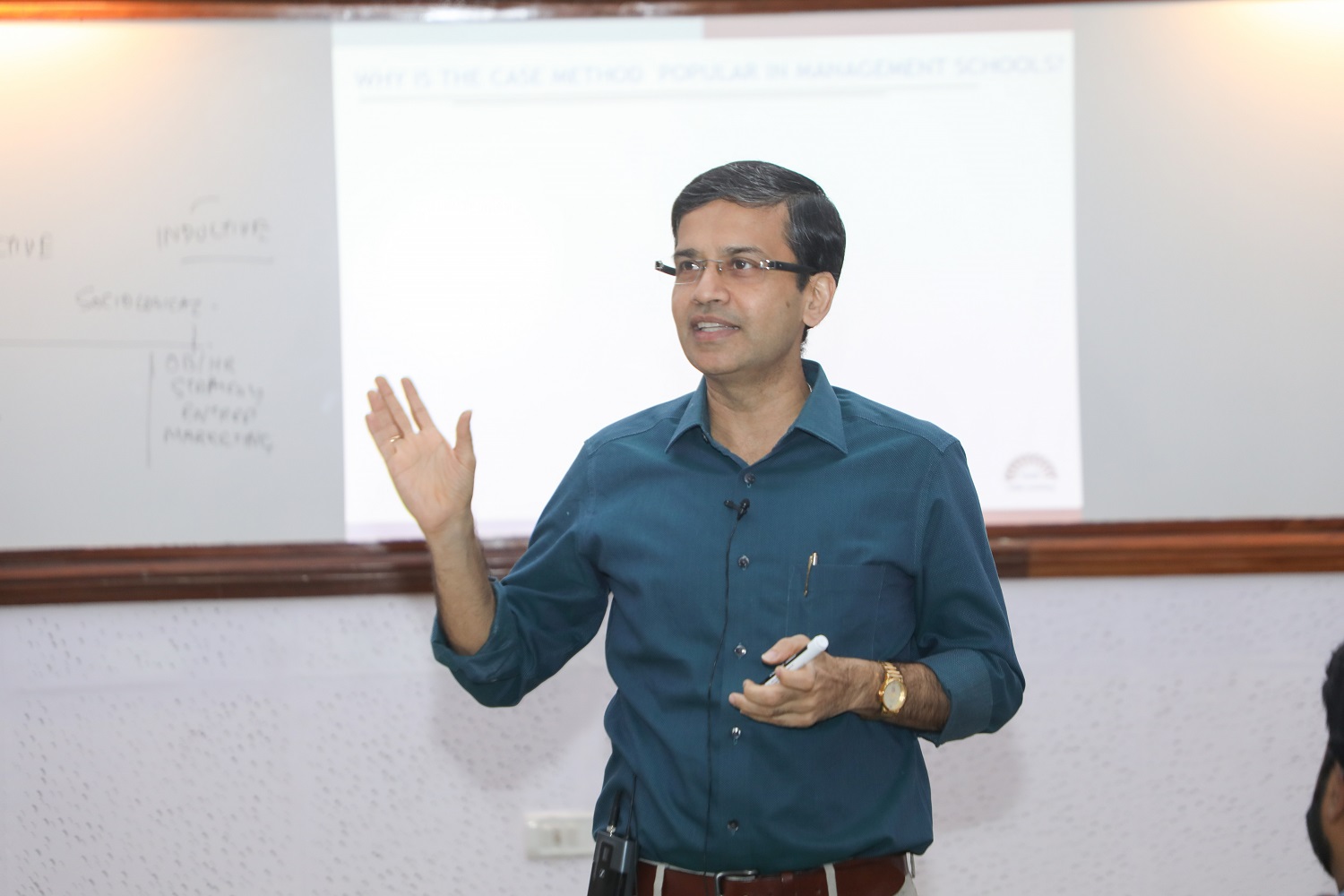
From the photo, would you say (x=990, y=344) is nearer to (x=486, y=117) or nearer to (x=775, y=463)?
(x=775, y=463)

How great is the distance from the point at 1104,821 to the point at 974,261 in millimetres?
1203

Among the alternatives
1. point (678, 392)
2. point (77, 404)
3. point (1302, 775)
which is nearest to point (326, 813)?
point (77, 404)

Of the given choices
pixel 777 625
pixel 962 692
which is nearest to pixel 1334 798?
pixel 962 692

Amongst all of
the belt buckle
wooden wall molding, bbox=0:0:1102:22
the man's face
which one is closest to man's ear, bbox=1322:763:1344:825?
the belt buckle

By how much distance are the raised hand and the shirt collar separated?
0.29 metres

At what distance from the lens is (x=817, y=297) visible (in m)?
1.57

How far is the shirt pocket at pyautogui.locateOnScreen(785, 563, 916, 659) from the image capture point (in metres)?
1.39

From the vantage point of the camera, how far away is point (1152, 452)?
2293mm

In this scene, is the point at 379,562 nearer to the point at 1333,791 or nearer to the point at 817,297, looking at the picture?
the point at 817,297

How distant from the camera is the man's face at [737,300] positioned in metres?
1.46

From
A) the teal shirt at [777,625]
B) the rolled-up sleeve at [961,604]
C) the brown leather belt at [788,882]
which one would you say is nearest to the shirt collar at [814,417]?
the teal shirt at [777,625]

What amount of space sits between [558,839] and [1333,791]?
1.57 metres

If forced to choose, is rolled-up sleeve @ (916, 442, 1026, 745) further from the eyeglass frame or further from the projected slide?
the projected slide

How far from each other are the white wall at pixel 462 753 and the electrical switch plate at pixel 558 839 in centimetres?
3
